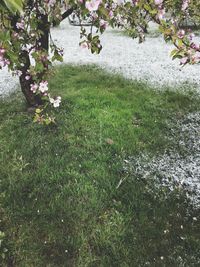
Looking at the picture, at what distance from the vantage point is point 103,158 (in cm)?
863

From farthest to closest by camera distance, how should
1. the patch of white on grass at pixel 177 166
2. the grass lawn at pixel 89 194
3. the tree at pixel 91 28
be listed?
the patch of white on grass at pixel 177 166 → the grass lawn at pixel 89 194 → the tree at pixel 91 28

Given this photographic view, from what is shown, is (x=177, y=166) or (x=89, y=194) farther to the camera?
(x=177, y=166)

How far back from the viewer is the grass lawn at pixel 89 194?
245 inches

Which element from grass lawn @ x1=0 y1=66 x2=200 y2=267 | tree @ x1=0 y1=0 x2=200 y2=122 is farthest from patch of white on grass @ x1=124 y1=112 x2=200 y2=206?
tree @ x1=0 y1=0 x2=200 y2=122

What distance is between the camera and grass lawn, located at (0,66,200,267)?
245 inches

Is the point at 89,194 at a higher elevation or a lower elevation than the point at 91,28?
lower

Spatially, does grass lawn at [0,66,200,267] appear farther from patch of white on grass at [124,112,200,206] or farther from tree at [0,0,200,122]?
tree at [0,0,200,122]

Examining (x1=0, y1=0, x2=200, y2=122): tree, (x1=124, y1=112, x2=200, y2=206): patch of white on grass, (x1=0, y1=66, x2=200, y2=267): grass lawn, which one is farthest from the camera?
(x1=124, y1=112, x2=200, y2=206): patch of white on grass

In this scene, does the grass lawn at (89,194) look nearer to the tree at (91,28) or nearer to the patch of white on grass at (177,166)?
the patch of white on grass at (177,166)

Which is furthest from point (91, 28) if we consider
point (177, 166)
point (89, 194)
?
point (177, 166)

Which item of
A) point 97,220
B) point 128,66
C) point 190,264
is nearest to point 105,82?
point 128,66

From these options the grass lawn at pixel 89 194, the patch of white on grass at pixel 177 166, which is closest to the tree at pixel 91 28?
the grass lawn at pixel 89 194

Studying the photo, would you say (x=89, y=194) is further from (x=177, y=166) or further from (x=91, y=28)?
(x=91, y=28)

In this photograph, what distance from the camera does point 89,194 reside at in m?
7.46
